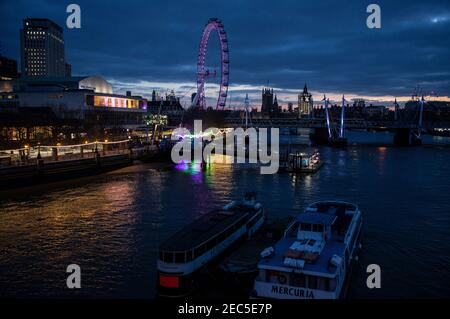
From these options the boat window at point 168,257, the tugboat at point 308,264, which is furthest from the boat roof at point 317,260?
the boat window at point 168,257

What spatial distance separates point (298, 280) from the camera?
44.8 feet

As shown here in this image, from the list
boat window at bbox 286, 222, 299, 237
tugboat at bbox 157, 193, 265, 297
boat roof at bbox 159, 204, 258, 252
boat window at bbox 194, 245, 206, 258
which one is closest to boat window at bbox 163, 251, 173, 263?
tugboat at bbox 157, 193, 265, 297

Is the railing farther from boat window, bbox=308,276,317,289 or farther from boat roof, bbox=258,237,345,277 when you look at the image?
boat window, bbox=308,276,317,289

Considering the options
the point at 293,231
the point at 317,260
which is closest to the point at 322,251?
the point at 317,260

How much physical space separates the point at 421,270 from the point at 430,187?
25406 mm

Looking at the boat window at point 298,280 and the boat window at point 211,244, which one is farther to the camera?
the boat window at point 211,244

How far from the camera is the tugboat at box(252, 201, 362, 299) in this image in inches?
528

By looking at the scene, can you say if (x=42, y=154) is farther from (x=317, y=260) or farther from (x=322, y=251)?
(x=317, y=260)

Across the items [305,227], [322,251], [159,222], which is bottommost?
[159,222]

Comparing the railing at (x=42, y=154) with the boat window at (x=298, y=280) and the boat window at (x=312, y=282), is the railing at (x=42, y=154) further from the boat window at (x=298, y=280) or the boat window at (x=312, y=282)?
the boat window at (x=312, y=282)

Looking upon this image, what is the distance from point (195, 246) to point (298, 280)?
14.7 ft

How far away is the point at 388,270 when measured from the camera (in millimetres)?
18344

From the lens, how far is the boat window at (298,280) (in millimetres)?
13578

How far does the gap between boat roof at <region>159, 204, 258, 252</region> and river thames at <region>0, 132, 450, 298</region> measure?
210 cm
